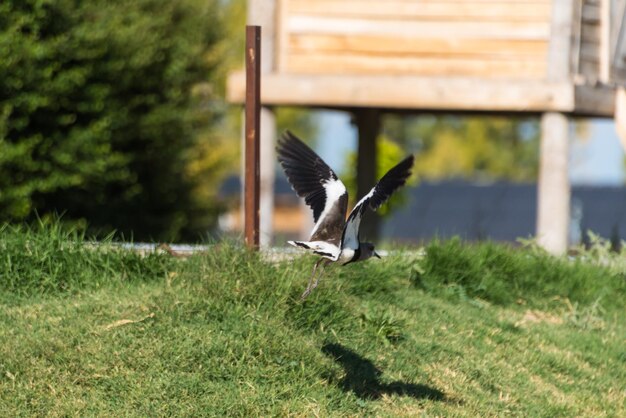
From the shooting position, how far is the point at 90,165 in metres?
16.0

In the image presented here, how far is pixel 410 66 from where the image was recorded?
1548 cm

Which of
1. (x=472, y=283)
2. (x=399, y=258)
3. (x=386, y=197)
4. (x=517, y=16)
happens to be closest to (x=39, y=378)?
(x=386, y=197)

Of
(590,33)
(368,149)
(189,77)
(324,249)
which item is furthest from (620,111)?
(324,249)

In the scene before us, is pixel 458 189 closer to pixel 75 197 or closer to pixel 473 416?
pixel 75 197

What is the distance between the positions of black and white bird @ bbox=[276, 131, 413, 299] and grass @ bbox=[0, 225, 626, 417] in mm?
544

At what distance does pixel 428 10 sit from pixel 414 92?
119cm

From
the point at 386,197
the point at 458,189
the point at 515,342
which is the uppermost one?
the point at 386,197

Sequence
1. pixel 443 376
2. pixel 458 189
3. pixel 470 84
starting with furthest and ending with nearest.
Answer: pixel 458 189, pixel 470 84, pixel 443 376

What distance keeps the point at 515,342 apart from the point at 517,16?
21.1 feet

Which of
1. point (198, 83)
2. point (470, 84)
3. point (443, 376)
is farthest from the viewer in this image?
point (198, 83)

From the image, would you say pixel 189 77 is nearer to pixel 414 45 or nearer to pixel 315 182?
pixel 414 45

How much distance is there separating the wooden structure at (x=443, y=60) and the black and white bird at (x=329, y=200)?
619 centimetres

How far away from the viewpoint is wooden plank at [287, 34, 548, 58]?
50.1ft

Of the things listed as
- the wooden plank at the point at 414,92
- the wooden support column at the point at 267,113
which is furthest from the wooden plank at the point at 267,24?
the wooden plank at the point at 414,92
